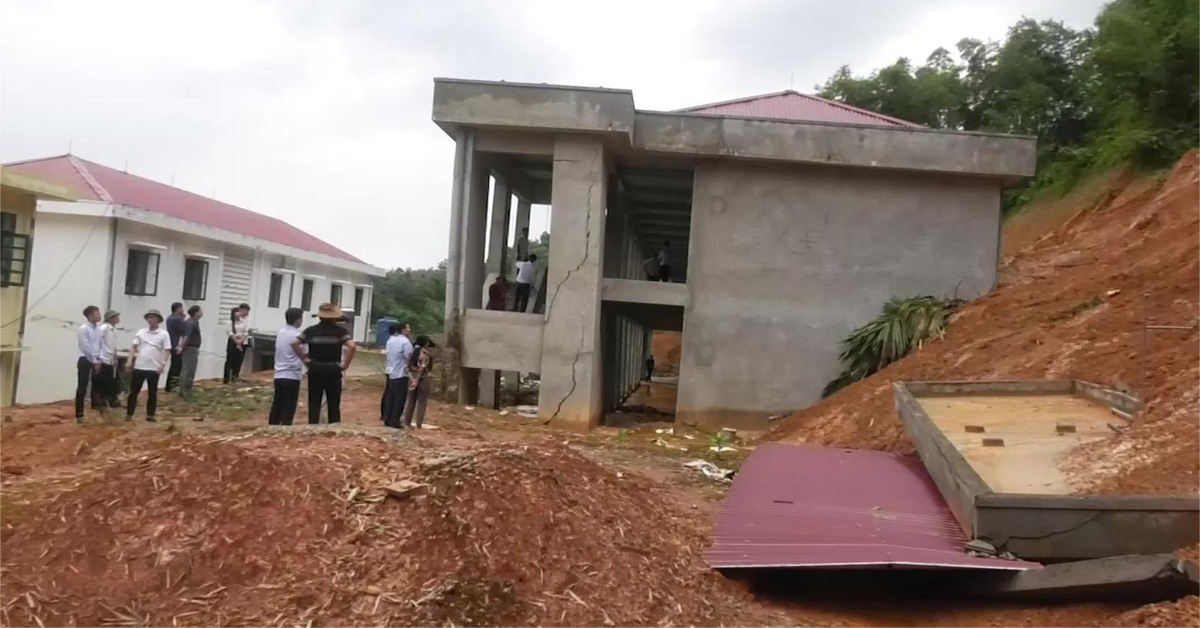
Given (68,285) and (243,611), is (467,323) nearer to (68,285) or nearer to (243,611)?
(68,285)

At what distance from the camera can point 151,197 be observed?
2012 cm

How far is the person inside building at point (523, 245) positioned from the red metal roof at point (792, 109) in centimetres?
400

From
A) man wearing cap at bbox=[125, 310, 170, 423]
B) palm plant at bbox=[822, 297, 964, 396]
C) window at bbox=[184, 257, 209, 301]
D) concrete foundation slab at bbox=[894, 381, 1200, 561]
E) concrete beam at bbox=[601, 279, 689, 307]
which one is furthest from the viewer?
window at bbox=[184, 257, 209, 301]

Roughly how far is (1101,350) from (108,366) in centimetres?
1102

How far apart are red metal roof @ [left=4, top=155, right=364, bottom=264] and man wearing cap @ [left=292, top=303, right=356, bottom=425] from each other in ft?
25.1

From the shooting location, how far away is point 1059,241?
22.6 metres

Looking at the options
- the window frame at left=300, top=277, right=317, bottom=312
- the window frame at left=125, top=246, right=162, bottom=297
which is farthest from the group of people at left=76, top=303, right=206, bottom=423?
the window frame at left=300, top=277, right=317, bottom=312

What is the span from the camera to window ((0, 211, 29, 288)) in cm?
1379

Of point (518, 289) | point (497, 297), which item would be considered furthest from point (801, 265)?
point (497, 297)

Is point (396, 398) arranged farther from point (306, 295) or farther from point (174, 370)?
point (306, 295)

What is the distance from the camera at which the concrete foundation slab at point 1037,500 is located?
5.15m

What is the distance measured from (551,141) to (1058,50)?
1000 inches

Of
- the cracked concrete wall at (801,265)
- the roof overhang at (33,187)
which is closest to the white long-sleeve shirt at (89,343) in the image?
the roof overhang at (33,187)

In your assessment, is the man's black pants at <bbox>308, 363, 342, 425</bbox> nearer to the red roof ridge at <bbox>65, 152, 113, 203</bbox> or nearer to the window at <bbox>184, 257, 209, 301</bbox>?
the red roof ridge at <bbox>65, 152, 113, 203</bbox>
